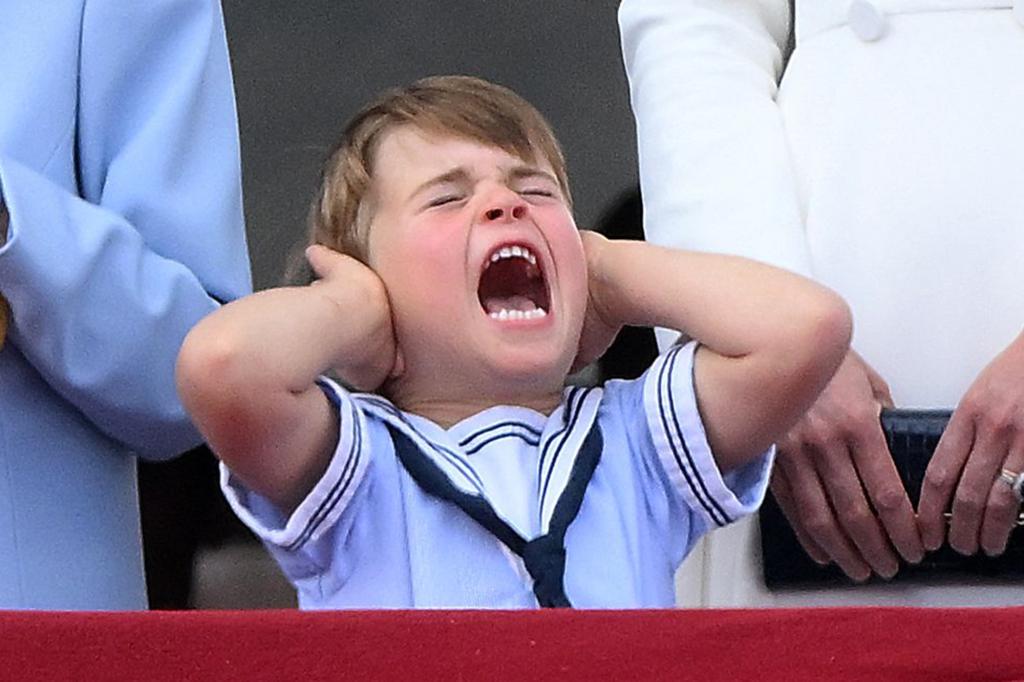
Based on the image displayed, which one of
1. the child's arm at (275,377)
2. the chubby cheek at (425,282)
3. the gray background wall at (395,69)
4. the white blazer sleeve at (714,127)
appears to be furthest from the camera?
the gray background wall at (395,69)

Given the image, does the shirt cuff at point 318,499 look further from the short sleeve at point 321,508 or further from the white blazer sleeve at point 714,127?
the white blazer sleeve at point 714,127

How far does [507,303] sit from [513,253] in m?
0.04

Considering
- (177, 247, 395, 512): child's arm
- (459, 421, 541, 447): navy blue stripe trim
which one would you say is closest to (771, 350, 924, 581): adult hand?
(459, 421, 541, 447): navy blue stripe trim

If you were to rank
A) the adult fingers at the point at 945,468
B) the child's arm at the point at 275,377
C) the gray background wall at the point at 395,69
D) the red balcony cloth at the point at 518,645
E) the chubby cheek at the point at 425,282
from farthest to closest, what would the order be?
the gray background wall at the point at 395,69
the adult fingers at the point at 945,468
the chubby cheek at the point at 425,282
the child's arm at the point at 275,377
the red balcony cloth at the point at 518,645

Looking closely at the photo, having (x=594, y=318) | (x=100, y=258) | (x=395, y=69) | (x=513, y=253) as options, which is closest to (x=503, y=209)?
(x=513, y=253)

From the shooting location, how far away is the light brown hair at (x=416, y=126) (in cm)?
110

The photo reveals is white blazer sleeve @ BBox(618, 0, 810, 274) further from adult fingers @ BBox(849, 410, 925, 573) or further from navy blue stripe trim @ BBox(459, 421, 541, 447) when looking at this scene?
navy blue stripe trim @ BBox(459, 421, 541, 447)

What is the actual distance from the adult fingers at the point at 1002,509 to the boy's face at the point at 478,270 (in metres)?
0.31

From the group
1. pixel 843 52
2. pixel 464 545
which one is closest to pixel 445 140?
pixel 464 545

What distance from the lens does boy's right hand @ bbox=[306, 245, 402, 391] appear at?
→ 3.35 ft

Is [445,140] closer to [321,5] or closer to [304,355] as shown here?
[304,355]

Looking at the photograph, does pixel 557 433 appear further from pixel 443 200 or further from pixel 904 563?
pixel 904 563

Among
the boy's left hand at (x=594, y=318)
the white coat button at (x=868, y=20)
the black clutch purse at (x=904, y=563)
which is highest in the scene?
the white coat button at (x=868, y=20)

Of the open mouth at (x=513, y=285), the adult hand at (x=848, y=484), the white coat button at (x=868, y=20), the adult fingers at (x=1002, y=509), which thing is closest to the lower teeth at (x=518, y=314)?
the open mouth at (x=513, y=285)
